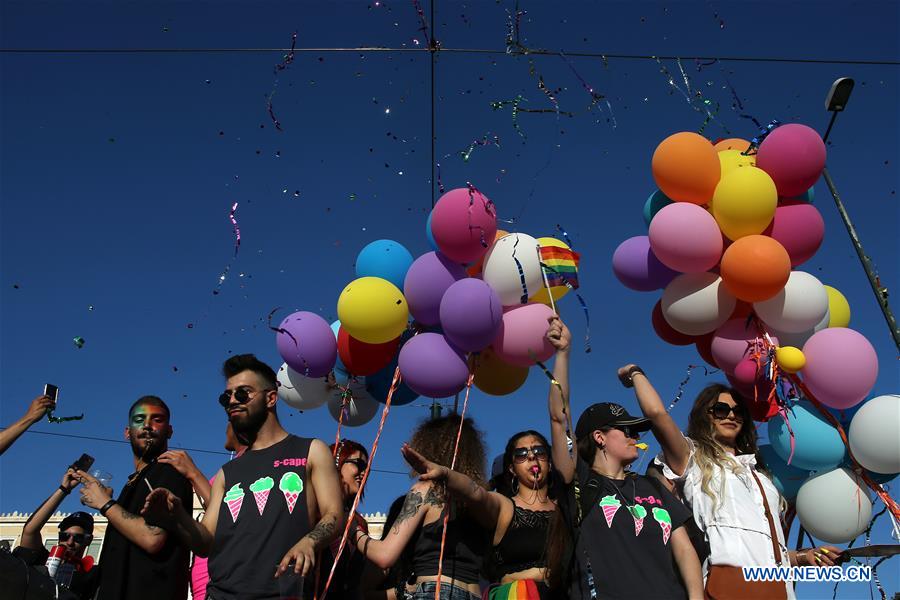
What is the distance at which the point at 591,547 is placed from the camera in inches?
120

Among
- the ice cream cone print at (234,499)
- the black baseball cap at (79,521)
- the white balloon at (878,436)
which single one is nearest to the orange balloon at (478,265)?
the ice cream cone print at (234,499)

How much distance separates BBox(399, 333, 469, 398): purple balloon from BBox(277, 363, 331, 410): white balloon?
817 millimetres

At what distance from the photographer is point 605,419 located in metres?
3.41

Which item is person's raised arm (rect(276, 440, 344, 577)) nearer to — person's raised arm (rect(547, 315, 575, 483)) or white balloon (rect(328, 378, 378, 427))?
person's raised arm (rect(547, 315, 575, 483))

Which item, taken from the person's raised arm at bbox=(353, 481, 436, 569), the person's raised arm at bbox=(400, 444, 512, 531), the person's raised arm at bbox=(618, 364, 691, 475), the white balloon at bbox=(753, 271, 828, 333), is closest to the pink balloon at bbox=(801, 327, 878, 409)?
the white balloon at bbox=(753, 271, 828, 333)

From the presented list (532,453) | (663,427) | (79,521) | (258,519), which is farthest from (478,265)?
(79,521)

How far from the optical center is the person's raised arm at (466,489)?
2994 mm

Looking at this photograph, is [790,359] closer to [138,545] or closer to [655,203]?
[655,203]

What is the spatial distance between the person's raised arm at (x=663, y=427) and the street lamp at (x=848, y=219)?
384 centimetres

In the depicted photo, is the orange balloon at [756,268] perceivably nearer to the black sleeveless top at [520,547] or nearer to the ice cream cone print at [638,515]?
the ice cream cone print at [638,515]

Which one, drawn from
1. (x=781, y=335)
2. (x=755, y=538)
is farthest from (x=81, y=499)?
(x=781, y=335)

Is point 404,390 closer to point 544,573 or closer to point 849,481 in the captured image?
point 544,573

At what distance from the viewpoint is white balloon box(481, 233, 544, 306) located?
13.7 feet

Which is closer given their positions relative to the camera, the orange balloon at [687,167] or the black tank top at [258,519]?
the black tank top at [258,519]
